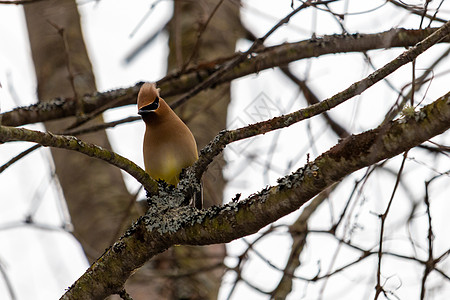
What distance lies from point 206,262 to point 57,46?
253cm

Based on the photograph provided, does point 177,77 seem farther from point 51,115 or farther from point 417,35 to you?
point 417,35

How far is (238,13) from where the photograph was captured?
23.7 feet

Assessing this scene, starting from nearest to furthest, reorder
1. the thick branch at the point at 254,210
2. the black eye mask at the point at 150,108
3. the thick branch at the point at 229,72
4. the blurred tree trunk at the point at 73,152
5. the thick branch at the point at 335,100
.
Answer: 1. the thick branch at the point at 254,210
2. the thick branch at the point at 335,100
3. the black eye mask at the point at 150,108
4. the thick branch at the point at 229,72
5. the blurred tree trunk at the point at 73,152

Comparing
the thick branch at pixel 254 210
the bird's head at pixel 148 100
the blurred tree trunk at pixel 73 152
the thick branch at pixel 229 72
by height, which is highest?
the blurred tree trunk at pixel 73 152

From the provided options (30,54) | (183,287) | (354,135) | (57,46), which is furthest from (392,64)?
(30,54)

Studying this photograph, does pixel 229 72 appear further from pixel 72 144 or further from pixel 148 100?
pixel 72 144

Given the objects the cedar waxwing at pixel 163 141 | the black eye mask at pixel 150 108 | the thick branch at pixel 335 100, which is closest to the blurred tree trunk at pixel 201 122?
the cedar waxwing at pixel 163 141

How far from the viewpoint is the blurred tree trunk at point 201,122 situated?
4.96m

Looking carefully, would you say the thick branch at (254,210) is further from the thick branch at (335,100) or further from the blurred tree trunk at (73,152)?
the blurred tree trunk at (73,152)

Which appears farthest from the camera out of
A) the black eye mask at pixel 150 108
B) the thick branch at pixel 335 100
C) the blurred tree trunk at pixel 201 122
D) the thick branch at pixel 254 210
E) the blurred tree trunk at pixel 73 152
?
the blurred tree trunk at pixel 73 152

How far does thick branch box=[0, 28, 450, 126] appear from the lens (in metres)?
4.15

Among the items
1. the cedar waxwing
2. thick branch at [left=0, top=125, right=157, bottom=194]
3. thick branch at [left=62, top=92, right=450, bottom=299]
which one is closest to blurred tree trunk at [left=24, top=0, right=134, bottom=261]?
the cedar waxwing

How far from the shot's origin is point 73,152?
227 inches

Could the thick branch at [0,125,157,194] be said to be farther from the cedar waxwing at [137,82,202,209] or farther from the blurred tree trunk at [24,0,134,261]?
the blurred tree trunk at [24,0,134,261]
